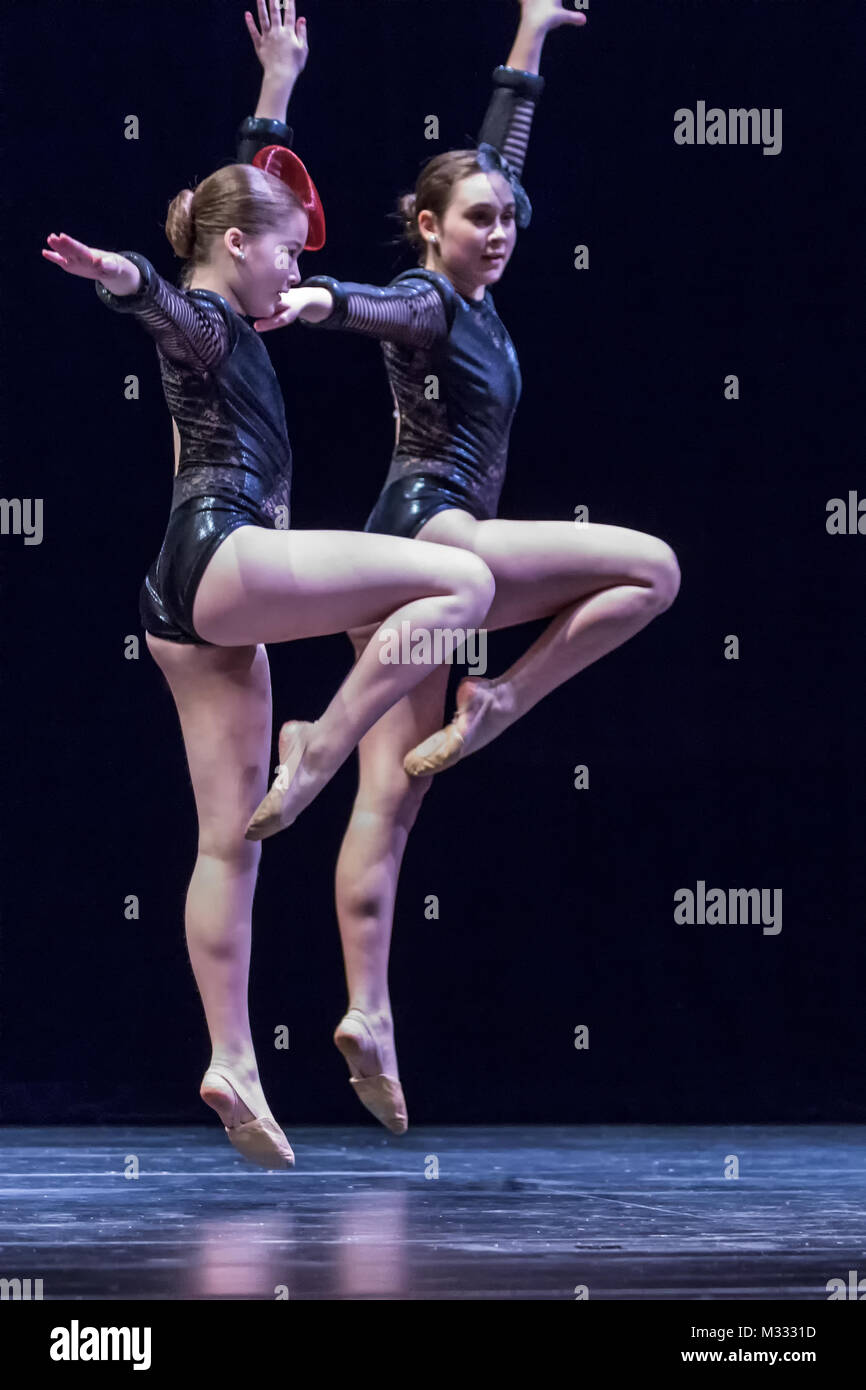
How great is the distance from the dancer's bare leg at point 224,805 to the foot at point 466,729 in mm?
359

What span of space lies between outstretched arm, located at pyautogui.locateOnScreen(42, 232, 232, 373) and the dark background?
6.40ft

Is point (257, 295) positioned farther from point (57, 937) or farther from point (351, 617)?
point (57, 937)

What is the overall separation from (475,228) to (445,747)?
1187 mm

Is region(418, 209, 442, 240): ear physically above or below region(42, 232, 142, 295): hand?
above

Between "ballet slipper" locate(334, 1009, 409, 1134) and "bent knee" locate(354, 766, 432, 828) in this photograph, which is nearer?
"ballet slipper" locate(334, 1009, 409, 1134)

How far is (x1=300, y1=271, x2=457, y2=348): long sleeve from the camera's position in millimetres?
4156

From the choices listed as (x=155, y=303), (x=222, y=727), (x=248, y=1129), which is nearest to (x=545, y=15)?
(x=155, y=303)

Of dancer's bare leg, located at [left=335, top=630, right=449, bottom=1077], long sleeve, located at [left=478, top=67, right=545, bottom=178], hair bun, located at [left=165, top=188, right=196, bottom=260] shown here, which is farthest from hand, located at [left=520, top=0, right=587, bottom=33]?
dancer's bare leg, located at [left=335, top=630, right=449, bottom=1077]

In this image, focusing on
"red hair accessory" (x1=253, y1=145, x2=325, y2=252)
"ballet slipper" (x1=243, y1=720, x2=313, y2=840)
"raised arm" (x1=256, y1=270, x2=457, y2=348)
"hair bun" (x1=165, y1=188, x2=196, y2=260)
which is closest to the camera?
"raised arm" (x1=256, y1=270, x2=457, y2=348)

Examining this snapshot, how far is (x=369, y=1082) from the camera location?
4.61 m

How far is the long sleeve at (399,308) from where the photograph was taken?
416cm

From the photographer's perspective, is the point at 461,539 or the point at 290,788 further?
the point at 461,539

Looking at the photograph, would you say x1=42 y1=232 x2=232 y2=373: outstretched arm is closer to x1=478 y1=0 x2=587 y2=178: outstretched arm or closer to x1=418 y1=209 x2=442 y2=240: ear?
x1=418 y1=209 x2=442 y2=240: ear

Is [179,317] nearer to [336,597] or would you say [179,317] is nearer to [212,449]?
[212,449]
